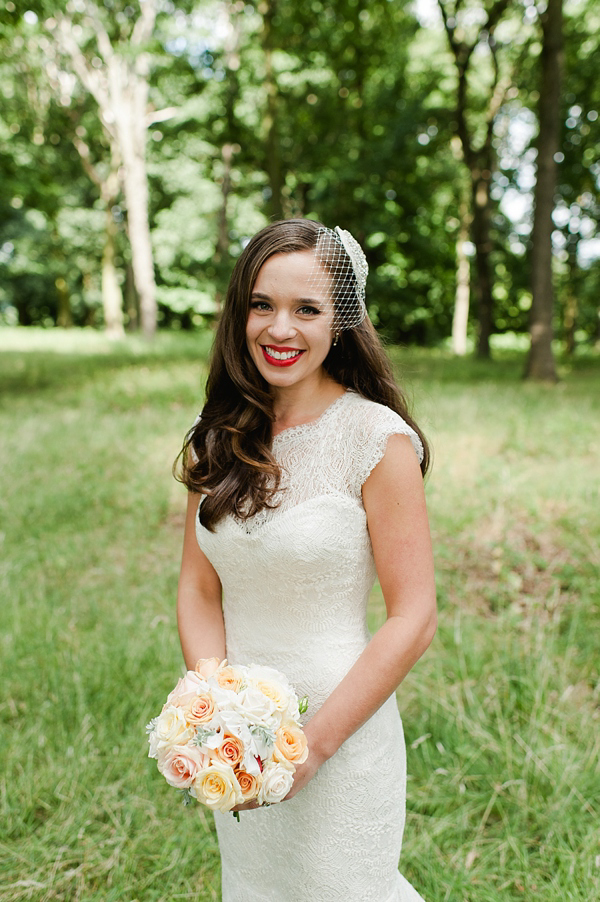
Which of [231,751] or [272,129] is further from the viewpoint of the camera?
[272,129]

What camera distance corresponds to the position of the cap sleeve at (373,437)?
174cm

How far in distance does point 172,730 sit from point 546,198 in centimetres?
1299

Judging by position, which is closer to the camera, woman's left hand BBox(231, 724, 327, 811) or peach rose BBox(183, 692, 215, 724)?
peach rose BBox(183, 692, 215, 724)

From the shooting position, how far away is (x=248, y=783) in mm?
1359

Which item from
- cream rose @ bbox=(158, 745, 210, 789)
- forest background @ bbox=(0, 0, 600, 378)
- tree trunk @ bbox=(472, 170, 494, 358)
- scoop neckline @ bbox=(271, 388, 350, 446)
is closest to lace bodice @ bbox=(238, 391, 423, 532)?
scoop neckline @ bbox=(271, 388, 350, 446)

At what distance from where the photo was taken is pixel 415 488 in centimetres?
172

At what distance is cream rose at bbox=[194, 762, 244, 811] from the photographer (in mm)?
1321

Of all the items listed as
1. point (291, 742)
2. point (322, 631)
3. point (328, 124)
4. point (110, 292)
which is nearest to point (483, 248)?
point (328, 124)

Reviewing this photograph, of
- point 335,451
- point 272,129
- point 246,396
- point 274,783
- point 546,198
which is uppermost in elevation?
point 272,129

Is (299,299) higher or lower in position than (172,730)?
higher

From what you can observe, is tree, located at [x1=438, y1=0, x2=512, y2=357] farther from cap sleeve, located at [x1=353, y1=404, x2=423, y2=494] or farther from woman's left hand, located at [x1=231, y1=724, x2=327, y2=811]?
woman's left hand, located at [x1=231, y1=724, x2=327, y2=811]

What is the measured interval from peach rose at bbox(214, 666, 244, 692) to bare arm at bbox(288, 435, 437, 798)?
0.88ft

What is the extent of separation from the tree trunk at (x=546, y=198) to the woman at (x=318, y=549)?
11.7m

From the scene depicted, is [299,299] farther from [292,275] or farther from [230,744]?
[230,744]
